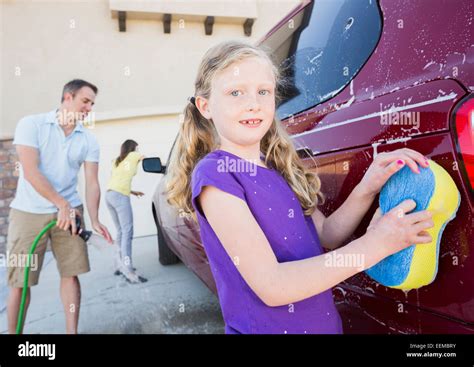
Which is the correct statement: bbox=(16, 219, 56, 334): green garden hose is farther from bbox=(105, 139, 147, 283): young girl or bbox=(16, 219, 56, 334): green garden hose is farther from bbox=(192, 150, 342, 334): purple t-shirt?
bbox=(192, 150, 342, 334): purple t-shirt

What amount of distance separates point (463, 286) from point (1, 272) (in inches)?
155

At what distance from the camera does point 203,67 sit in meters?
1.04

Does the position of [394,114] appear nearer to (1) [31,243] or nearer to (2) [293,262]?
(2) [293,262]

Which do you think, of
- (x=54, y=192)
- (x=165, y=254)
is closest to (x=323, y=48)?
(x=54, y=192)

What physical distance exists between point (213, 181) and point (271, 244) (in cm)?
21

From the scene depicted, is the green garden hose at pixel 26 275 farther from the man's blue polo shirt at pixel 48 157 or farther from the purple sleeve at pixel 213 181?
the purple sleeve at pixel 213 181

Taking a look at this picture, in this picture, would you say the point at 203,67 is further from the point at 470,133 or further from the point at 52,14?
the point at 52,14

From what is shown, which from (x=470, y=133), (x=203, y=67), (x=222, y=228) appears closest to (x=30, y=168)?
(x=203, y=67)

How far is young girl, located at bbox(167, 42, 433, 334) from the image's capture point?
822mm

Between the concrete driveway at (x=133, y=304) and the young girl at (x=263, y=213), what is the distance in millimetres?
1371

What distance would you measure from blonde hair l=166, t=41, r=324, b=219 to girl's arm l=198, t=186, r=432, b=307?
24 centimetres

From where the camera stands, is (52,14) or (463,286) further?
(52,14)

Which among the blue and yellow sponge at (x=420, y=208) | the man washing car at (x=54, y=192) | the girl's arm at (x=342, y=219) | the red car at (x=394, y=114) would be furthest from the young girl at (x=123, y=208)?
the blue and yellow sponge at (x=420, y=208)

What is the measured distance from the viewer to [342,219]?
102 centimetres
